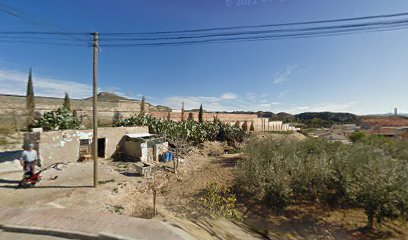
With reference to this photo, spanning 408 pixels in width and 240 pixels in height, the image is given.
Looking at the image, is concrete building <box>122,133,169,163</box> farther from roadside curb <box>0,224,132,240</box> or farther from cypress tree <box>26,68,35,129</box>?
cypress tree <box>26,68,35,129</box>

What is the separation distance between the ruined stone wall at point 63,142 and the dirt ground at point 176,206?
3.28 ft

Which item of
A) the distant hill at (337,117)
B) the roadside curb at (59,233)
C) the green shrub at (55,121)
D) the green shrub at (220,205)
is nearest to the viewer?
the roadside curb at (59,233)

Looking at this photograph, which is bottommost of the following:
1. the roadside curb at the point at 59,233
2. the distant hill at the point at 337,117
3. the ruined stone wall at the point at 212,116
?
the roadside curb at the point at 59,233

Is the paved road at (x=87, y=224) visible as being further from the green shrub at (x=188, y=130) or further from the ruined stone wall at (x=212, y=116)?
the ruined stone wall at (x=212, y=116)

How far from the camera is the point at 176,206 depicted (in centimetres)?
902

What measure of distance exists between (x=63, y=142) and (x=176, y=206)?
8.96 metres

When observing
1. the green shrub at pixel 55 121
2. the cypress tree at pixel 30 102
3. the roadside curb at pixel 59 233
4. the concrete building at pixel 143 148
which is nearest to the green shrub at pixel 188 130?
the concrete building at pixel 143 148

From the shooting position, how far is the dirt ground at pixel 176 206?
6.76 metres

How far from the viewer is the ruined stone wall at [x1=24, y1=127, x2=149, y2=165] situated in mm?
11906

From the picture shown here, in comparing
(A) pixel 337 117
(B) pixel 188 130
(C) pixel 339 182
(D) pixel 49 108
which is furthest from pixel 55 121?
(A) pixel 337 117

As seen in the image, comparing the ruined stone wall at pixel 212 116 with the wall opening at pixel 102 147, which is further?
the ruined stone wall at pixel 212 116

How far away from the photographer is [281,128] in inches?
2151

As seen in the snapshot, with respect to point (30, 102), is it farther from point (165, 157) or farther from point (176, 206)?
point (176, 206)

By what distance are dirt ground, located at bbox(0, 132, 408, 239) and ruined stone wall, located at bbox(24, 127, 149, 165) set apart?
3.28 feet
